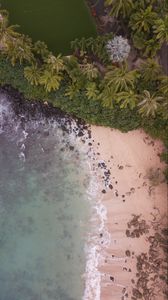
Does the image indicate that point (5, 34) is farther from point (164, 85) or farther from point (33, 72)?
point (164, 85)

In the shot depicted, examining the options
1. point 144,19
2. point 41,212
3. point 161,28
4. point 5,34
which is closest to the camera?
point 5,34

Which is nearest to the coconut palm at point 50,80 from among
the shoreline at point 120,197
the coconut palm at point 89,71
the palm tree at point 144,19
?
the coconut palm at point 89,71

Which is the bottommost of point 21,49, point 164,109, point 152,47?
point 164,109

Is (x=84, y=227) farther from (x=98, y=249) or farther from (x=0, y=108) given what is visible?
(x=0, y=108)

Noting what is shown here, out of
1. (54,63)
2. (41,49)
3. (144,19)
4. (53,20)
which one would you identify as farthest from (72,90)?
(144,19)

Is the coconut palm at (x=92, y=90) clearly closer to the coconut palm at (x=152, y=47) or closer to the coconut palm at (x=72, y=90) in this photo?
the coconut palm at (x=72, y=90)

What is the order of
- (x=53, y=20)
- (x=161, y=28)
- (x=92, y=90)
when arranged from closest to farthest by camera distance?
(x=161, y=28)
(x=92, y=90)
(x=53, y=20)

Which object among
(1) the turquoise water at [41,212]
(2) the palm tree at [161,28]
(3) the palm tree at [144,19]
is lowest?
(1) the turquoise water at [41,212]

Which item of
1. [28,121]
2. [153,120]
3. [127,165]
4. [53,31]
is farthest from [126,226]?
[53,31]
